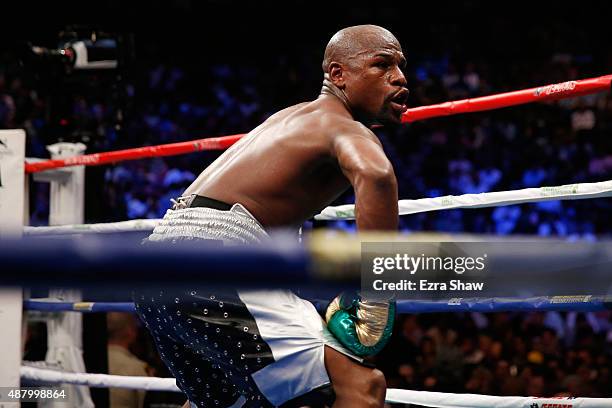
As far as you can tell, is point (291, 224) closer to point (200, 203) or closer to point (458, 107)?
point (200, 203)

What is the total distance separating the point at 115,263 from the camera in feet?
2.17

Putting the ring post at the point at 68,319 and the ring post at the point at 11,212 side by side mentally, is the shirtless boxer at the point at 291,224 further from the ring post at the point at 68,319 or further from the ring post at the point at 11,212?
the ring post at the point at 68,319

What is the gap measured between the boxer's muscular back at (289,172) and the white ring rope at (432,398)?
58 centimetres

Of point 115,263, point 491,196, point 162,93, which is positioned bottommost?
point 115,263

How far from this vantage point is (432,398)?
1.96m

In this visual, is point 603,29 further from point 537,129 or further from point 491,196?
point 491,196

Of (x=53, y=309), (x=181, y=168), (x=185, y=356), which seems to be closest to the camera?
(x=185, y=356)

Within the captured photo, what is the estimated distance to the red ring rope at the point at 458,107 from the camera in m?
1.86

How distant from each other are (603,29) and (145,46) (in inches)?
182

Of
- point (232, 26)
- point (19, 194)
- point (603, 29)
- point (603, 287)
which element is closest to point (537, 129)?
point (603, 29)

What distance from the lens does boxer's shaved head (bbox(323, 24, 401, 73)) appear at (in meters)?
1.68

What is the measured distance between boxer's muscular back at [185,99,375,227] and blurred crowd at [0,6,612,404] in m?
3.00

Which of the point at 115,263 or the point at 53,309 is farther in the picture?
the point at 53,309

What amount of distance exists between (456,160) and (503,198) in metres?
5.42
